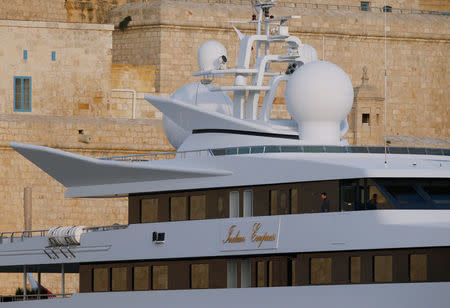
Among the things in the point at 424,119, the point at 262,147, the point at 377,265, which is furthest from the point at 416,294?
the point at 424,119

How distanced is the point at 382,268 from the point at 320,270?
55.3 inches

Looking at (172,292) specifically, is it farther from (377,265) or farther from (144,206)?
(377,265)

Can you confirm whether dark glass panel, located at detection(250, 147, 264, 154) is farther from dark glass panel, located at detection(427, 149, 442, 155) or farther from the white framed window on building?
the white framed window on building

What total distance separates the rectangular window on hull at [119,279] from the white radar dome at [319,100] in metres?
4.98

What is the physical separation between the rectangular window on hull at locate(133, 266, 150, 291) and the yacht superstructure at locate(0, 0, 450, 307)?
0.03 m

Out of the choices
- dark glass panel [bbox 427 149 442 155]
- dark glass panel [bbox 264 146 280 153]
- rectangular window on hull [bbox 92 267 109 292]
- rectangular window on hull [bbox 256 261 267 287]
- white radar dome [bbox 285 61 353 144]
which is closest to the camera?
rectangular window on hull [bbox 256 261 267 287]

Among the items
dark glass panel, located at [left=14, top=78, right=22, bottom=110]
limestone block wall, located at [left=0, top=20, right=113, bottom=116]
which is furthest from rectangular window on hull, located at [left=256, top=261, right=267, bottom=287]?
dark glass panel, located at [left=14, top=78, right=22, bottom=110]

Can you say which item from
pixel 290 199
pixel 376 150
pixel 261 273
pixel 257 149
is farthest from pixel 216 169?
pixel 376 150

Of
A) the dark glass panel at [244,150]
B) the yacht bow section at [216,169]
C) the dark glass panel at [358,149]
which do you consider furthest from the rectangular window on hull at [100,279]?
the dark glass panel at [358,149]

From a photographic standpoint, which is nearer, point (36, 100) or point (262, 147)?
point (262, 147)

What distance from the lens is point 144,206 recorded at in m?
29.9

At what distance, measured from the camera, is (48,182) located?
4481cm

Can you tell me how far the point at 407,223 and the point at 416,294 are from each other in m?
1.33

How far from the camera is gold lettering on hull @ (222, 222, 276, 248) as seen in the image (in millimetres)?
27078
